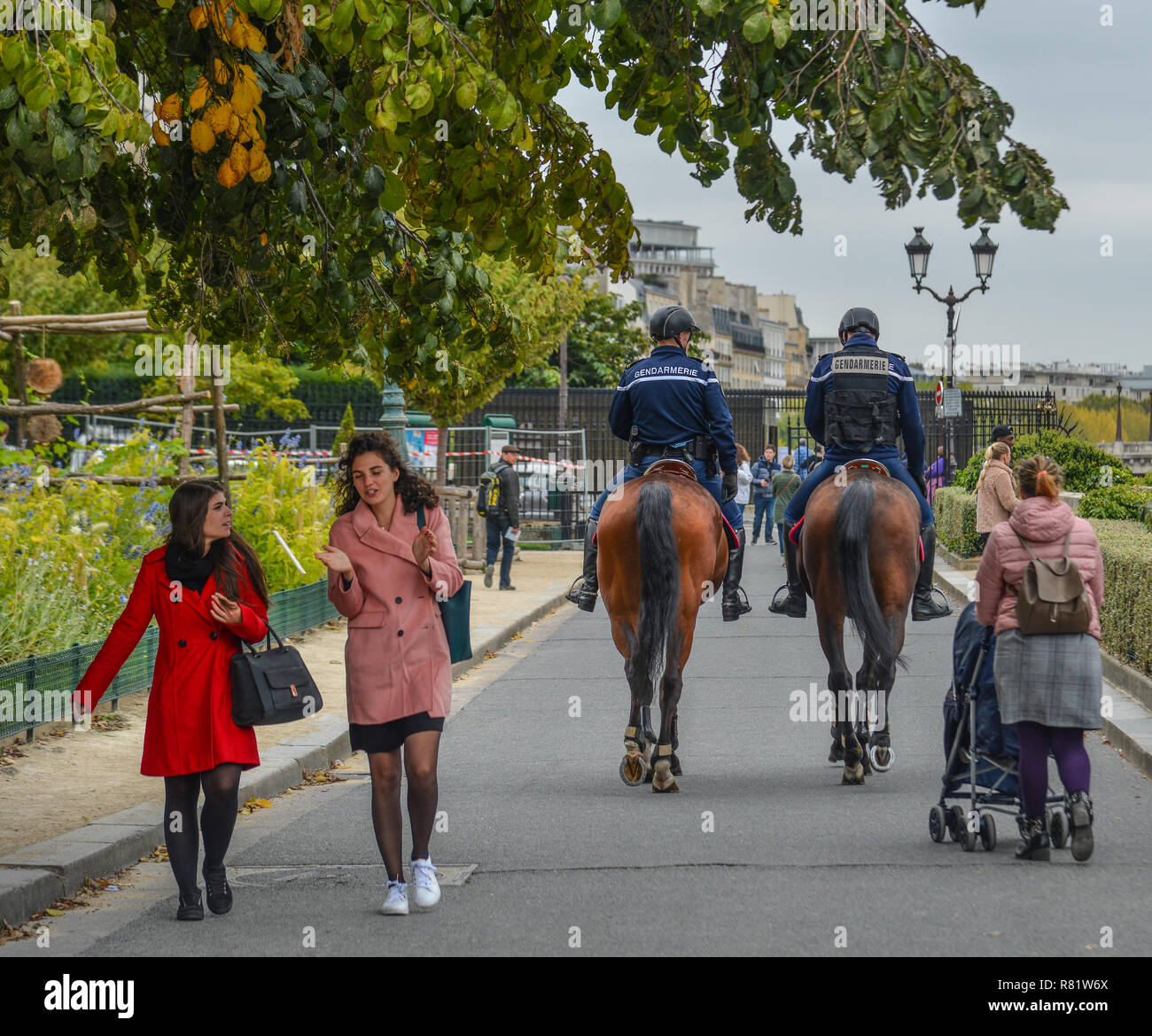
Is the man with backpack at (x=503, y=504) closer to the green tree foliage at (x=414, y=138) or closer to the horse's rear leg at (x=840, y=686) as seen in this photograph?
the green tree foliage at (x=414, y=138)

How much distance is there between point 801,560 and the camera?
975 cm

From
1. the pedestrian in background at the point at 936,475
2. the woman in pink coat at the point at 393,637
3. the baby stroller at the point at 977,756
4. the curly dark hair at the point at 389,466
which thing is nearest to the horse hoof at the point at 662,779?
the baby stroller at the point at 977,756

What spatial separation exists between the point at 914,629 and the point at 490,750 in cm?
825

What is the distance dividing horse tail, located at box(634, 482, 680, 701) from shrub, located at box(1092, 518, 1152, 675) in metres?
4.07

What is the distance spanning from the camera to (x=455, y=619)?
255 inches

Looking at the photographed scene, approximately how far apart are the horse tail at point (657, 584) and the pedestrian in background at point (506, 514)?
44.3ft

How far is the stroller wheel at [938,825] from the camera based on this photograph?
7.39 meters

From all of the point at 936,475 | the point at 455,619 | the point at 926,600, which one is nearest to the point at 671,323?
the point at 926,600

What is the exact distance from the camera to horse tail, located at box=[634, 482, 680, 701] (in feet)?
29.6

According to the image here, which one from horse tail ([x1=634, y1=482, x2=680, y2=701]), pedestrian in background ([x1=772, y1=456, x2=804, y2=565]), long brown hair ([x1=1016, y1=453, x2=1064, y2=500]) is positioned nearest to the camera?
long brown hair ([x1=1016, y1=453, x2=1064, y2=500])

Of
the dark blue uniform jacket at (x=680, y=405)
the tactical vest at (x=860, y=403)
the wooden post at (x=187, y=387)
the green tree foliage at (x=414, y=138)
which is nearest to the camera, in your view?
the green tree foliage at (x=414, y=138)

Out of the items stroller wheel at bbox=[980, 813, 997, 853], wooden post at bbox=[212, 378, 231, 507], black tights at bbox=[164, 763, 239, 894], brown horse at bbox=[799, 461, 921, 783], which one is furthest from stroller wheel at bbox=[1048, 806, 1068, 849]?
wooden post at bbox=[212, 378, 231, 507]

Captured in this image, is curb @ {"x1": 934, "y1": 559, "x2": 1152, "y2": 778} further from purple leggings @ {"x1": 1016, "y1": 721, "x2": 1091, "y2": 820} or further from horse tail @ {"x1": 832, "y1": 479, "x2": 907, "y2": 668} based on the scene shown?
purple leggings @ {"x1": 1016, "y1": 721, "x2": 1091, "y2": 820}

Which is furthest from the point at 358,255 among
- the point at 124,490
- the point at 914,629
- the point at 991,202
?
the point at 914,629
